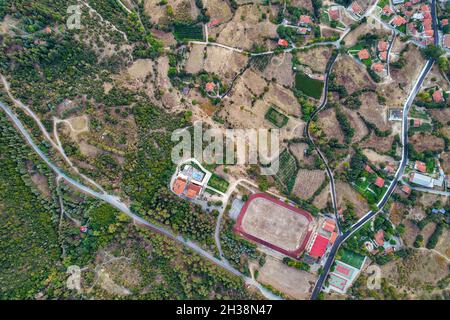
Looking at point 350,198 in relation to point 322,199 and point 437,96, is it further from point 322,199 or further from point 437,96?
point 437,96

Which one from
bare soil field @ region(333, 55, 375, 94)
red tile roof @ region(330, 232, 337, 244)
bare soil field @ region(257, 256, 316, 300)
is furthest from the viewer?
bare soil field @ region(333, 55, 375, 94)

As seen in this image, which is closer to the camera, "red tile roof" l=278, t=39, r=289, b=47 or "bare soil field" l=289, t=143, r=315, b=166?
"bare soil field" l=289, t=143, r=315, b=166

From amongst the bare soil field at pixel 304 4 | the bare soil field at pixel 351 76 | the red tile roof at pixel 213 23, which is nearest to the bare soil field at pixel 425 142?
the bare soil field at pixel 351 76

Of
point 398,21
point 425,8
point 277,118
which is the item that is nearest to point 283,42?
point 277,118

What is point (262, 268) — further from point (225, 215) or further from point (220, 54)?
point (220, 54)

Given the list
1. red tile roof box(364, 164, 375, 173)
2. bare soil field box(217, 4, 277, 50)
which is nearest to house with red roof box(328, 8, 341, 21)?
bare soil field box(217, 4, 277, 50)

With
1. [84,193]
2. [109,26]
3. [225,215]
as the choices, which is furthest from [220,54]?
[84,193]

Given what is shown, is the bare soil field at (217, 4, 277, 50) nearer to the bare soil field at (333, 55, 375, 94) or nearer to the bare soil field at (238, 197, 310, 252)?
the bare soil field at (333, 55, 375, 94)

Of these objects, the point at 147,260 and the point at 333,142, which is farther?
the point at 333,142
